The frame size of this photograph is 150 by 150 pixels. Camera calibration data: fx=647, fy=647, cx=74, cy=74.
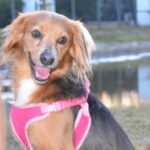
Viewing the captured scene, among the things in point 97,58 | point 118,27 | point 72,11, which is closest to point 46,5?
point 72,11

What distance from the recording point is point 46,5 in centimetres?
3036

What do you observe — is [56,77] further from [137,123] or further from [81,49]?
[137,123]

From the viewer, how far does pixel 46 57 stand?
4.93 m

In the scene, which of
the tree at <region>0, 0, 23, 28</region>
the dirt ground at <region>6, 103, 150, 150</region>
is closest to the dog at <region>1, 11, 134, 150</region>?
the dirt ground at <region>6, 103, 150, 150</region>

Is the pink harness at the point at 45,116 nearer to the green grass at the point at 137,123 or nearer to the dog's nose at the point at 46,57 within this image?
the dog's nose at the point at 46,57

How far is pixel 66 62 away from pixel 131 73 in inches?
477

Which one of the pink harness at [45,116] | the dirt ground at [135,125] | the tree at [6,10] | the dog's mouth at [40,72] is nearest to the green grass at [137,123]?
the dirt ground at [135,125]

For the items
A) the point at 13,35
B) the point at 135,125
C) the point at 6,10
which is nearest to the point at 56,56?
the point at 13,35

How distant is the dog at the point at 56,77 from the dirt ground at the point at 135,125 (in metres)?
1.27

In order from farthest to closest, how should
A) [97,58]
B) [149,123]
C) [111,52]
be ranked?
[111,52]
[97,58]
[149,123]

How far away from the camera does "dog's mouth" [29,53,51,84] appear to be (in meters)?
5.07

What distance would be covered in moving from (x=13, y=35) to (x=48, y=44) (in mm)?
309

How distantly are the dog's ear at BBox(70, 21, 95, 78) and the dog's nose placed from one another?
24 centimetres

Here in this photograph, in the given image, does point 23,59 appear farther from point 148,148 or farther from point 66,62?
point 148,148
